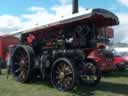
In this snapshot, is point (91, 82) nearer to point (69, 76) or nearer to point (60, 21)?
point (69, 76)

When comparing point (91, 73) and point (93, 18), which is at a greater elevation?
point (93, 18)

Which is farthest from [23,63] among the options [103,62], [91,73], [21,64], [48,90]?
[103,62]

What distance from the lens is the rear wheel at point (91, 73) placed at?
1112 centimetres

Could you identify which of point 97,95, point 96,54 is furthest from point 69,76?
point 96,54

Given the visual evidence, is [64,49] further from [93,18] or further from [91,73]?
[91,73]

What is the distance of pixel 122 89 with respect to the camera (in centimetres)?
1077

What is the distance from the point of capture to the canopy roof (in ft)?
31.2

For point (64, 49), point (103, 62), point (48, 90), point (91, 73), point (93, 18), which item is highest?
point (93, 18)

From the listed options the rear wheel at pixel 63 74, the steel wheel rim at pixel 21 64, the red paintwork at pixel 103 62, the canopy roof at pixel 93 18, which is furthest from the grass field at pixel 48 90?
the red paintwork at pixel 103 62

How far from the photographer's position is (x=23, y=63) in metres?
11.7

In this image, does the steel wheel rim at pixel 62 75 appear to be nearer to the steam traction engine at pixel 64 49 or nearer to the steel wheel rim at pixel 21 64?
the steam traction engine at pixel 64 49

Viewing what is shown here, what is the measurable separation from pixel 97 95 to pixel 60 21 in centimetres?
262

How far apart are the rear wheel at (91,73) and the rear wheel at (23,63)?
1.89 m

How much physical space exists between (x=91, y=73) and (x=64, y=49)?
162cm
